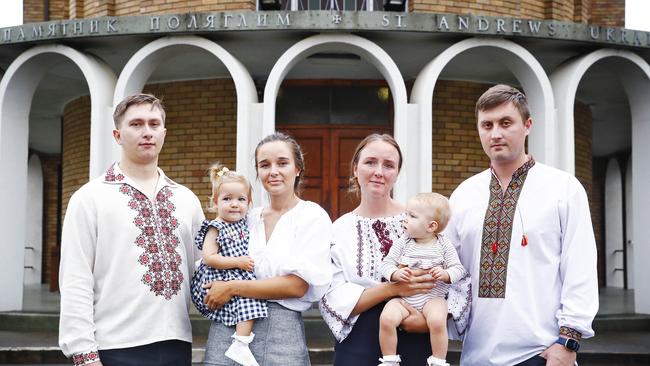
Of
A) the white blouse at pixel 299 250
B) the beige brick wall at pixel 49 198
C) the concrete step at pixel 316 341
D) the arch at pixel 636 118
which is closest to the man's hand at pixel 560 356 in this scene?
the white blouse at pixel 299 250

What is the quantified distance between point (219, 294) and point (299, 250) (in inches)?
15.3

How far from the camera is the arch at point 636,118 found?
9156mm

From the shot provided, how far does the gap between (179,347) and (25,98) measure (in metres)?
7.65

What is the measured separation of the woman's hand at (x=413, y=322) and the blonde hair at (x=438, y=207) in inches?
13.9

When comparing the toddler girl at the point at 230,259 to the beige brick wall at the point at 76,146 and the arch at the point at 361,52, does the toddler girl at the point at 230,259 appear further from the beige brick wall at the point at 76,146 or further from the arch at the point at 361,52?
the beige brick wall at the point at 76,146

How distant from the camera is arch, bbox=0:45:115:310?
29.9 ft

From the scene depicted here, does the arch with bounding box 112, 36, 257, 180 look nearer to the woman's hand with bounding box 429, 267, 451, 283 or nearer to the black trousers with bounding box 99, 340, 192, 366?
the black trousers with bounding box 99, 340, 192, 366

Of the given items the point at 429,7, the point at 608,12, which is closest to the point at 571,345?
the point at 429,7

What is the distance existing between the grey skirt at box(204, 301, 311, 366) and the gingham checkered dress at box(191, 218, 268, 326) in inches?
2.1

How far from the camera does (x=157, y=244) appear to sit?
313 centimetres

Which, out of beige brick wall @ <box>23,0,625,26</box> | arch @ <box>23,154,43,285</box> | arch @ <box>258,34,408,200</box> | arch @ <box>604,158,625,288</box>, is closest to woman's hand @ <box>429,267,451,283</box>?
arch @ <box>258,34,408,200</box>

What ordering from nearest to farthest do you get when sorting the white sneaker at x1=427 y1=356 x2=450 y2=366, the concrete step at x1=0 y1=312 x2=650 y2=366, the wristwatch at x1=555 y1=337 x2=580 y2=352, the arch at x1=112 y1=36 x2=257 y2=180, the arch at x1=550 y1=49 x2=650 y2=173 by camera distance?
the wristwatch at x1=555 y1=337 x2=580 y2=352
the white sneaker at x1=427 y1=356 x2=450 y2=366
the concrete step at x1=0 y1=312 x2=650 y2=366
the arch at x1=112 y1=36 x2=257 y2=180
the arch at x1=550 y1=49 x2=650 y2=173

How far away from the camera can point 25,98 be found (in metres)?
9.77

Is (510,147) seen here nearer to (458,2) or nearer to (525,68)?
(525,68)
